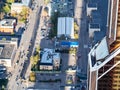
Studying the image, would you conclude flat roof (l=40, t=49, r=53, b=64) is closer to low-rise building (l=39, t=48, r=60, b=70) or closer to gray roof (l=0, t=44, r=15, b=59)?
low-rise building (l=39, t=48, r=60, b=70)

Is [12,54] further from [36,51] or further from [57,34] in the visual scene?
[57,34]

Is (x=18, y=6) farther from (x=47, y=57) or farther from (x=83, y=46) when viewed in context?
(x=47, y=57)

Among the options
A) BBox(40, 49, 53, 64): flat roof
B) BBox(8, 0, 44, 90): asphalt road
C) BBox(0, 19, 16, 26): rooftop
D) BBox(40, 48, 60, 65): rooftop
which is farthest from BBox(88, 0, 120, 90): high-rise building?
BBox(0, 19, 16, 26): rooftop

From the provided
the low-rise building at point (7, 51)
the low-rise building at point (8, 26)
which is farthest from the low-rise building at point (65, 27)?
the low-rise building at point (7, 51)

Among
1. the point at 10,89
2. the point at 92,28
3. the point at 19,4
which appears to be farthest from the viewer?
the point at 19,4

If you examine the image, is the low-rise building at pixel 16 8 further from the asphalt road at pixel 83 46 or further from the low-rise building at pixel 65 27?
the asphalt road at pixel 83 46

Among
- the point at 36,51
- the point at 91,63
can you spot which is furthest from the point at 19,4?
the point at 91,63

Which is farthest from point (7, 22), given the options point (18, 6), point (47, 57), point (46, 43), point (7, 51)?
point (47, 57)
